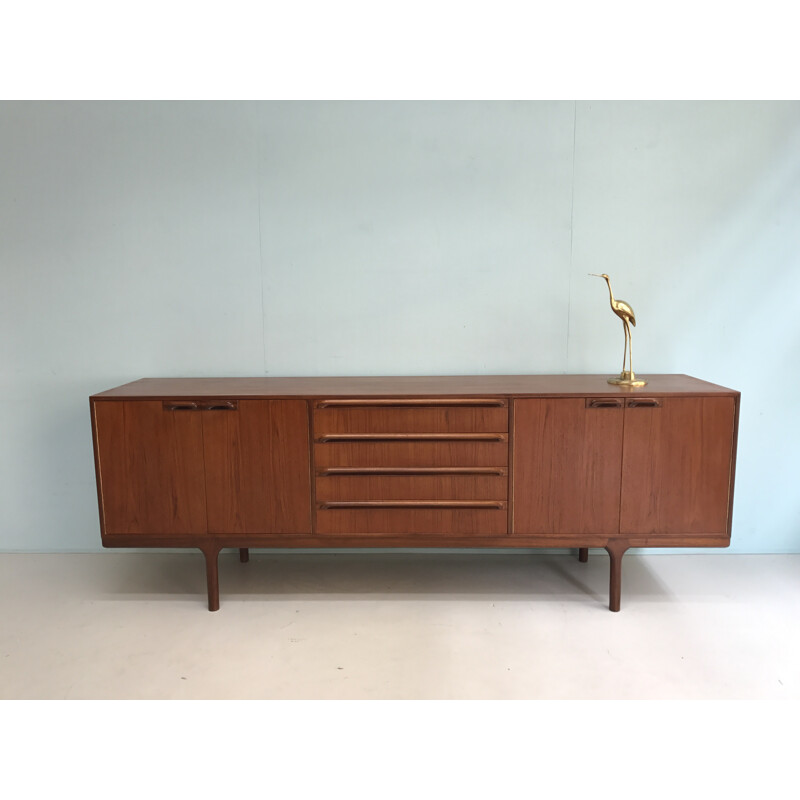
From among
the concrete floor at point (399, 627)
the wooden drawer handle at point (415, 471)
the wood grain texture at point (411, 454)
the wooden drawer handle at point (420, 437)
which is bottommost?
the concrete floor at point (399, 627)

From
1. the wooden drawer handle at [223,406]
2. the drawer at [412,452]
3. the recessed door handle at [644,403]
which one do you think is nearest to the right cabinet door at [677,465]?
the recessed door handle at [644,403]

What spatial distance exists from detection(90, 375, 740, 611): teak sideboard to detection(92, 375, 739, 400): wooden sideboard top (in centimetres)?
2

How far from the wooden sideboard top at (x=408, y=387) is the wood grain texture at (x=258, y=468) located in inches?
4.0

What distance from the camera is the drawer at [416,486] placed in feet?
9.30

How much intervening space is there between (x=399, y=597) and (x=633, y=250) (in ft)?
6.74

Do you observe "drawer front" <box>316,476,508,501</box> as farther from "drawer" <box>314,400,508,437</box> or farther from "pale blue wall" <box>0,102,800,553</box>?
"pale blue wall" <box>0,102,800,553</box>

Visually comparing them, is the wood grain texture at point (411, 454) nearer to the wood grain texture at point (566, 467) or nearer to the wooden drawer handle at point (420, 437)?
the wooden drawer handle at point (420, 437)

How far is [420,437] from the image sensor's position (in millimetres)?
2807

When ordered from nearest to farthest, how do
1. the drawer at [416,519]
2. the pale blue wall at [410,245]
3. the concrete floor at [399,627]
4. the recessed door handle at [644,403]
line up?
1. the concrete floor at [399,627]
2. the recessed door handle at [644,403]
3. the drawer at [416,519]
4. the pale blue wall at [410,245]

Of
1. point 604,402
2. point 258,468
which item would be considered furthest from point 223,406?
point 604,402

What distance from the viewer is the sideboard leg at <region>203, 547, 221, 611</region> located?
293 cm

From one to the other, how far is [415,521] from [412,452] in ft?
1.01

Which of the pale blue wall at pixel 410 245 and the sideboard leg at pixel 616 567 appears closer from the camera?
the sideboard leg at pixel 616 567

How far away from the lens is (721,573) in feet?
10.7
